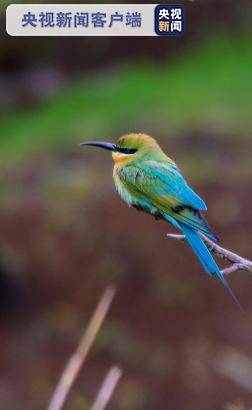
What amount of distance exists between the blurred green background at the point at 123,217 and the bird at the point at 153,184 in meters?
1.62

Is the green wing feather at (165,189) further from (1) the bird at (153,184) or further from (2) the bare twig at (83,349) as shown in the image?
(2) the bare twig at (83,349)

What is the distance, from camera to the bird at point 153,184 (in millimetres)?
1557

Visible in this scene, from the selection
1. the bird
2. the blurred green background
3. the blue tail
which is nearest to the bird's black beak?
the bird

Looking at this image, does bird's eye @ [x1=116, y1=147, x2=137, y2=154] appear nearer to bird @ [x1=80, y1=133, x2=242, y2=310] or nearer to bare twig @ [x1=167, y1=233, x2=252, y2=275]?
bird @ [x1=80, y1=133, x2=242, y2=310]

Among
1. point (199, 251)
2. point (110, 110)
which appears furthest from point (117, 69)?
point (199, 251)

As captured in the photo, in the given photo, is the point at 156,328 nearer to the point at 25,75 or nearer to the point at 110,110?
the point at 110,110

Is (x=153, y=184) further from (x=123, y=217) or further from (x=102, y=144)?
(x=123, y=217)

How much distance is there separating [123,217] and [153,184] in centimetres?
296

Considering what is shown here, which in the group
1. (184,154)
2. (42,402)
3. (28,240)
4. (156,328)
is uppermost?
(184,154)

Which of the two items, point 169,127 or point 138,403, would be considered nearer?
point 138,403

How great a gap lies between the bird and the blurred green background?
162 cm

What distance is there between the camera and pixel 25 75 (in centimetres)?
564

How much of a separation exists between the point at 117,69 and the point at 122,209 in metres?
1.18

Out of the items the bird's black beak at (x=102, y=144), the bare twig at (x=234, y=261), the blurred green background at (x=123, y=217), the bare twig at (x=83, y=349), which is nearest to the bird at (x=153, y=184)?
the bird's black beak at (x=102, y=144)
